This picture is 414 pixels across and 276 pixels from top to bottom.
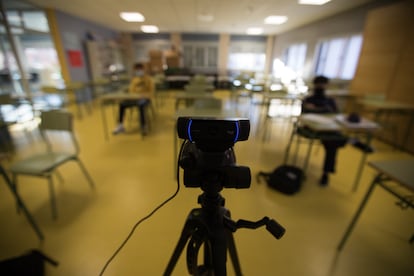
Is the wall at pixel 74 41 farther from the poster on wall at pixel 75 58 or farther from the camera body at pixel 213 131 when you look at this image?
the camera body at pixel 213 131

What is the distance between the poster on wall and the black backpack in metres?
6.24

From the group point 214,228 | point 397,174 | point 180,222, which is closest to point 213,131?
point 214,228

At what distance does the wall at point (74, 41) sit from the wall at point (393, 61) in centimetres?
719

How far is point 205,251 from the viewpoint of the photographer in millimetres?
658

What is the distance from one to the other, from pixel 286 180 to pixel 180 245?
5.33ft

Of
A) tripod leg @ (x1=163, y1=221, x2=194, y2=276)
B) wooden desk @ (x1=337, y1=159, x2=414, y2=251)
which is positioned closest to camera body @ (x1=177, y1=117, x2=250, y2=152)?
tripod leg @ (x1=163, y1=221, x2=194, y2=276)

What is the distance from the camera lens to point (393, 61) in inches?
127

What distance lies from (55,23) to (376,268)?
24.1ft

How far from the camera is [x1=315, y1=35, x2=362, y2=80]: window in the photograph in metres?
4.75

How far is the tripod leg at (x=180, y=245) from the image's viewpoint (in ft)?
1.99

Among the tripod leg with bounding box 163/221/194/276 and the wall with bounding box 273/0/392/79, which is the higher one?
the wall with bounding box 273/0/392/79

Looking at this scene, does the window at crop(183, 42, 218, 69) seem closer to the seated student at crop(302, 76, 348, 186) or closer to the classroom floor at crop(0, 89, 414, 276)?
the seated student at crop(302, 76, 348, 186)

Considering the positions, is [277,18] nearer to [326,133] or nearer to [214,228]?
[326,133]

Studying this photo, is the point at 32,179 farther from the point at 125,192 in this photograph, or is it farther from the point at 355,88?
the point at 355,88
